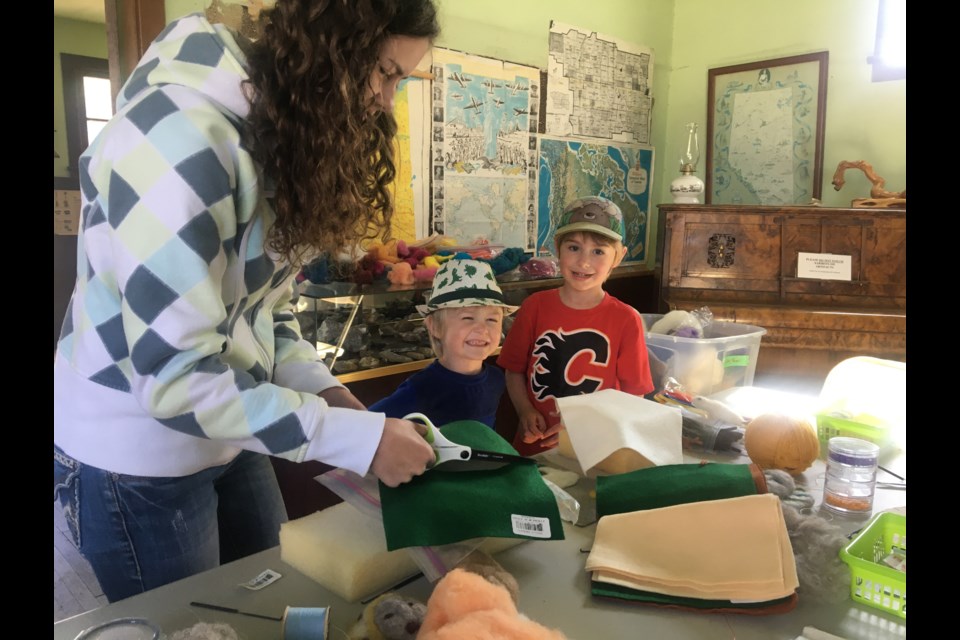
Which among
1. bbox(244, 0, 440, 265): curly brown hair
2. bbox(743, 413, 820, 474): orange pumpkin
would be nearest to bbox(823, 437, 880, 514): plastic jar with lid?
bbox(743, 413, 820, 474): orange pumpkin

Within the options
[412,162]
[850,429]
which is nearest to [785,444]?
[850,429]

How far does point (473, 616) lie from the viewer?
73cm

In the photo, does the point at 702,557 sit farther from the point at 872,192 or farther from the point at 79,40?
the point at 872,192

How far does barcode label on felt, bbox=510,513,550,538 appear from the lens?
3.25 feet

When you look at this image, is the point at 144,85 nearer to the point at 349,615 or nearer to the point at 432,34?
the point at 432,34

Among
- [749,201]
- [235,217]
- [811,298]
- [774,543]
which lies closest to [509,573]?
[774,543]

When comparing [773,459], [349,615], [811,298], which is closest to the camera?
[349,615]

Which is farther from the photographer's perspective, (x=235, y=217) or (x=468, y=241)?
(x=468, y=241)

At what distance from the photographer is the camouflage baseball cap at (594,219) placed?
219 cm

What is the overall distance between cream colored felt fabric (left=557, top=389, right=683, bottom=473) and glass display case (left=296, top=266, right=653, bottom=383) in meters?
1.33

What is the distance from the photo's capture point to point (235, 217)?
3.19 feet

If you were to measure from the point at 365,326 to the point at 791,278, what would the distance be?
93.4 inches

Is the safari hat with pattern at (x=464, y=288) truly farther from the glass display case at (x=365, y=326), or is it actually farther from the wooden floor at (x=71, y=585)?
the wooden floor at (x=71, y=585)
